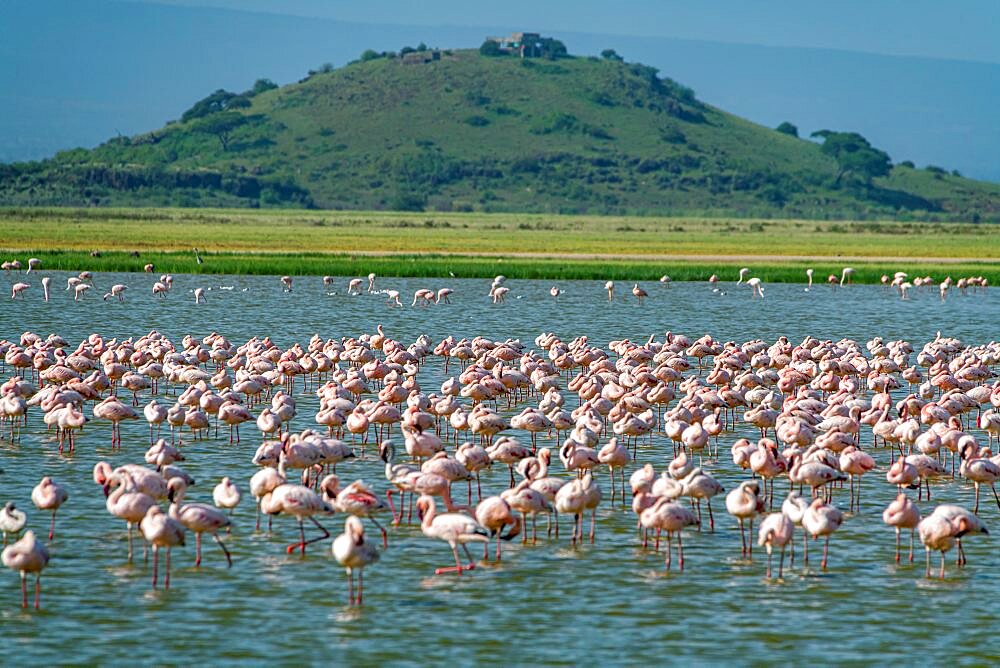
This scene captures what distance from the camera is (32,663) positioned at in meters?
12.9

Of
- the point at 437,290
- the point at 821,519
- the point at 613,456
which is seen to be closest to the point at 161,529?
the point at 821,519

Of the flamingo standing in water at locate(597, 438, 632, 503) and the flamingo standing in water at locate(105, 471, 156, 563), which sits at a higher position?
the flamingo standing in water at locate(597, 438, 632, 503)

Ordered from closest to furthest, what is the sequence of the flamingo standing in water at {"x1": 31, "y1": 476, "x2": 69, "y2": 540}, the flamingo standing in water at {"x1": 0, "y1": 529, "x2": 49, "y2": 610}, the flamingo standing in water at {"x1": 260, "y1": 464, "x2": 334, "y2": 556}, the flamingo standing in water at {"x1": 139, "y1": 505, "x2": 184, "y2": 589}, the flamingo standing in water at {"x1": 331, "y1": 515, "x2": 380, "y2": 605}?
1. the flamingo standing in water at {"x1": 0, "y1": 529, "x2": 49, "y2": 610}
2. the flamingo standing in water at {"x1": 331, "y1": 515, "x2": 380, "y2": 605}
3. the flamingo standing in water at {"x1": 139, "y1": 505, "x2": 184, "y2": 589}
4. the flamingo standing in water at {"x1": 260, "y1": 464, "x2": 334, "y2": 556}
5. the flamingo standing in water at {"x1": 31, "y1": 476, "x2": 69, "y2": 540}

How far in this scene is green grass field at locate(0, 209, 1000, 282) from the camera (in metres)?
64.2

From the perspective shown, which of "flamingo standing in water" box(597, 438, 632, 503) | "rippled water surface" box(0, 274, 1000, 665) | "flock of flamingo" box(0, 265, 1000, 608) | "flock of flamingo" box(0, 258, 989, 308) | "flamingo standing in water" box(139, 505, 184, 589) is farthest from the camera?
"flock of flamingo" box(0, 258, 989, 308)

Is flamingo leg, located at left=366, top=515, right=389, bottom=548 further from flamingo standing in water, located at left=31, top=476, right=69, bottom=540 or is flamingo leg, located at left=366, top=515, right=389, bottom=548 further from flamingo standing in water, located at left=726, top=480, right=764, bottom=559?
flamingo standing in water, located at left=726, top=480, right=764, bottom=559

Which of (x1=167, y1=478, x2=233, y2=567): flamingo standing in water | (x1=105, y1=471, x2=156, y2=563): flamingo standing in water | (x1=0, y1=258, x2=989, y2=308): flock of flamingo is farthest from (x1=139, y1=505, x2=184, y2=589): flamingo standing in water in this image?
(x1=0, y1=258, x2=989, y2=308): flock of flamingo

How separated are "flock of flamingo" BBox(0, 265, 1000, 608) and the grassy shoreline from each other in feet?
92.5

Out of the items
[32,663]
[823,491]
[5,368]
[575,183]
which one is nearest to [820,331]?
[5,368]

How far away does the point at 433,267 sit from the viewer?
64.7m

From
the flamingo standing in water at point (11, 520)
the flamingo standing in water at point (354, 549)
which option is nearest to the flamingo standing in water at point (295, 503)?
the flamingo standing in water at point (354, 549)

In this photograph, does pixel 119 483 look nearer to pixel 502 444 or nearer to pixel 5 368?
pixel 502 444

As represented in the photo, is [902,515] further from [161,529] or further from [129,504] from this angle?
[129,504]

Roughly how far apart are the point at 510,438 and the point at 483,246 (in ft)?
231
